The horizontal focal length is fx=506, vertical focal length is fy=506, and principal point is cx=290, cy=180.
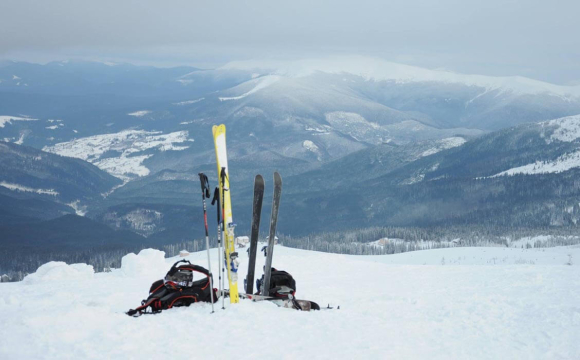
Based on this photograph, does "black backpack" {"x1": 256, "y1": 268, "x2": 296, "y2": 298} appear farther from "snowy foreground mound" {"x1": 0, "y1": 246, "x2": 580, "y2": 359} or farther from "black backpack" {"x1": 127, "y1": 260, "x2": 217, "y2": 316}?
"black backpack" {"x1": 127, "y1": 260, "x2": 217, "y2": 316}

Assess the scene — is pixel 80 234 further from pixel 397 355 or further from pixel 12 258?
pixel 397 355

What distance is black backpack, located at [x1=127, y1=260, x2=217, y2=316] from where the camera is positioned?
11.3 m

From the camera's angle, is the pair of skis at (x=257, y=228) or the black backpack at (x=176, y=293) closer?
the black backpack at (x=176, y=293)

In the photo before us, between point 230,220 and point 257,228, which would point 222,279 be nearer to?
point 230,220

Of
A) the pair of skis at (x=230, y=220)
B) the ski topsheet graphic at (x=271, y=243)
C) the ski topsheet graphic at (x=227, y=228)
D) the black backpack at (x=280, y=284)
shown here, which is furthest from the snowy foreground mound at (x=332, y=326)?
the ski topsheet graphic at (x=271, y=243)

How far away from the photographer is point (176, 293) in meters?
11.5

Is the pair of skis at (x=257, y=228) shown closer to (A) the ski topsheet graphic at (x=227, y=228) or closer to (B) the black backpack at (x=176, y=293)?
(A) the ski topsheet graphic at (x=227, y=228)

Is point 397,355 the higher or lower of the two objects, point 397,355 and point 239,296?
the lower

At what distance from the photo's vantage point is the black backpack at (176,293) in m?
11.3

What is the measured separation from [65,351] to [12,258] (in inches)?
5429

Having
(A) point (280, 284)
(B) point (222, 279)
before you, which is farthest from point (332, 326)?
(B) point (222, 279)

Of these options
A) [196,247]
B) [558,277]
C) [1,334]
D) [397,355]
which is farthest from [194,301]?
[196,247]

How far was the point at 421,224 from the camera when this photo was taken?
185m

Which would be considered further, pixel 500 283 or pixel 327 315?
pixel 500 283
